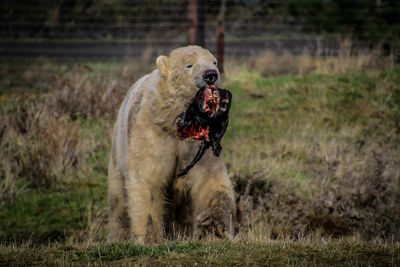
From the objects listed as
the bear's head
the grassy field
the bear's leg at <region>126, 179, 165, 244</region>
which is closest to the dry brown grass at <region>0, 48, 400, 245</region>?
the grassy field

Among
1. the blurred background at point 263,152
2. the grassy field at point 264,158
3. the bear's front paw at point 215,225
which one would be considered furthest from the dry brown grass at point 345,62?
the bear's front paw at point 215,225

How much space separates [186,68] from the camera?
4.66m

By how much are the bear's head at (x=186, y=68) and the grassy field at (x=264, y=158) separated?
4.04ft

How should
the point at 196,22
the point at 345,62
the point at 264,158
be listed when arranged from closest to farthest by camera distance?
the point at 264,158
the point at 196,22
the point at 345,62

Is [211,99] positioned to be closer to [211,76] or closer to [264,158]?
[211,76]

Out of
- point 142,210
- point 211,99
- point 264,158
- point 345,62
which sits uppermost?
point 211,99

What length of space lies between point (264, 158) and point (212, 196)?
12.5 feet

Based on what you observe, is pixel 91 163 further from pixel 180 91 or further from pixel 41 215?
pixel 180 91

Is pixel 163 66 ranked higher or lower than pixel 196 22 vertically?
lower

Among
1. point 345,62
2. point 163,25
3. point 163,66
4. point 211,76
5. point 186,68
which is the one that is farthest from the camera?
point 163,25

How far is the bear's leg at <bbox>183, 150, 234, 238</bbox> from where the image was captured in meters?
4.55

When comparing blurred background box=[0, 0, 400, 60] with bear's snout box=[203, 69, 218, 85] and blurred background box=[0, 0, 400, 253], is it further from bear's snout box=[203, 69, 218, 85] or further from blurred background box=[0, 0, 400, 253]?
bear's snout box=[203, 69, 218, 85]

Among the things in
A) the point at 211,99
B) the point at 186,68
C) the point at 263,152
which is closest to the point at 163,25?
the point at 263,152

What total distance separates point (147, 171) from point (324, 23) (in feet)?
50.1
